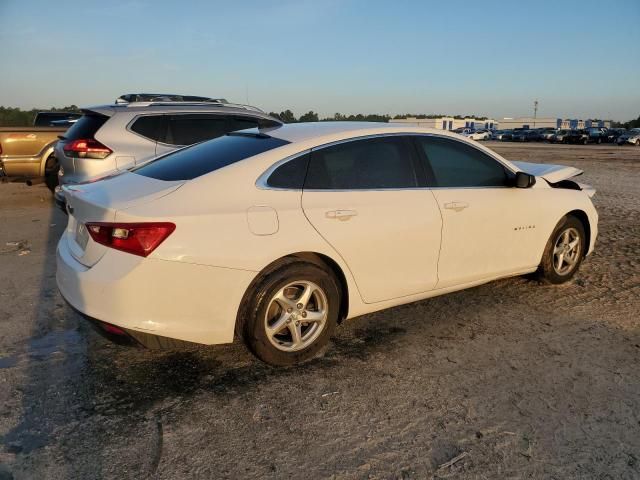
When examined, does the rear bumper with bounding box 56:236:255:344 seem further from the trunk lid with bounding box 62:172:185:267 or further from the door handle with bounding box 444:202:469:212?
the door handle with bounding box 444:202:469:212

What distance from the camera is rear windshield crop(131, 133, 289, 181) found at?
137 inches

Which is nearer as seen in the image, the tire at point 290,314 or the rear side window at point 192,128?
the tire at point 290,314

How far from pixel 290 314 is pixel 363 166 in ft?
3.87

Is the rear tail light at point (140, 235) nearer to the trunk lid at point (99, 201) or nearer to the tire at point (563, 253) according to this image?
the trunk lid at point (99, 201)

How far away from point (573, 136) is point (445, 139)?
50.8 meters

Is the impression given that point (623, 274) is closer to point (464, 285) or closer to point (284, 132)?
point (464, 285)

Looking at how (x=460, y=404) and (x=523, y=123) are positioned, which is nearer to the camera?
(x=460, y=404)

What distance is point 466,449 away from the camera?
2609 mm

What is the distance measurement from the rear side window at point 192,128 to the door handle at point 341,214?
16.1ft

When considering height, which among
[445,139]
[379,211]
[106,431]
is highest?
[445,139]

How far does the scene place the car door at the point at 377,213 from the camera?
11.5 ft

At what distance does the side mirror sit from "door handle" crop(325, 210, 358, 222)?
5.59 feet

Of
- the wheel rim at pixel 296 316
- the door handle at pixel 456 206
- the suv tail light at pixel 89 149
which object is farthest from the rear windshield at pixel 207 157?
the suv tail light at pixel 89 149

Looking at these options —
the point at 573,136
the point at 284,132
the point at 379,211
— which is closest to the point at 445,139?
the point at 379,211
